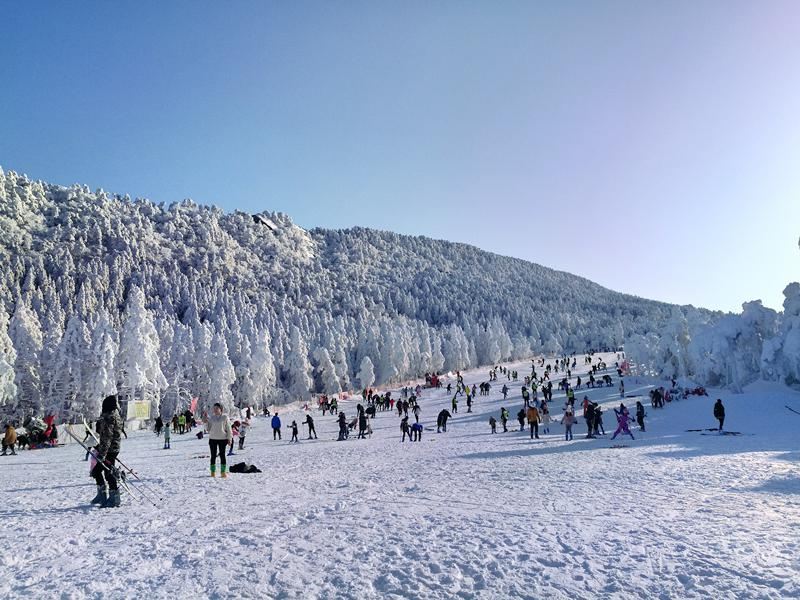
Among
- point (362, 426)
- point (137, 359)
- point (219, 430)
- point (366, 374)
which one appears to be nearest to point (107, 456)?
point (219, 430)

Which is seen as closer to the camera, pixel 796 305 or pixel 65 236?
pixel 796 305

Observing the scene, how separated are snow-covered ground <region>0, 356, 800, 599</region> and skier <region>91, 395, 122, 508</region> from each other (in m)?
0.30

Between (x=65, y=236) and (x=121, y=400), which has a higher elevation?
(x=65, y=236)

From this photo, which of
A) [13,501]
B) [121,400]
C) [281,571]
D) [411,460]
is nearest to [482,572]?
[281,571]

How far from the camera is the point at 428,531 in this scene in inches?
256

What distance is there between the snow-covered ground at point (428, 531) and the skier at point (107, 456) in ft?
0.99

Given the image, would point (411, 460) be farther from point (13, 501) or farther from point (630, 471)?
point (13, 501)

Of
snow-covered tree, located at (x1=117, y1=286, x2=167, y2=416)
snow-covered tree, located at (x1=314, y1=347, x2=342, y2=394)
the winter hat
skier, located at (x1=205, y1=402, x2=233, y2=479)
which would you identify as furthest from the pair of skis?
snow-covered tree, located at (x1=314, y1=347, x2=342, y2=394)

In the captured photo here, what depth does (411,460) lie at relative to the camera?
48.1 ft

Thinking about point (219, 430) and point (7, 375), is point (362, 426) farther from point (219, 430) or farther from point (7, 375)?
point (7, 375)

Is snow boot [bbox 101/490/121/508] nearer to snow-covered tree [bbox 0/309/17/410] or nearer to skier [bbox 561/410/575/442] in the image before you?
skier [bbox 561/410/575/442]

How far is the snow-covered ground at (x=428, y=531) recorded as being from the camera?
4828mm

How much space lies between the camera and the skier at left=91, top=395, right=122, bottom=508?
317 inches

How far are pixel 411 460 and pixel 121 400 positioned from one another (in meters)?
38.8
